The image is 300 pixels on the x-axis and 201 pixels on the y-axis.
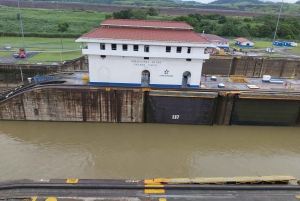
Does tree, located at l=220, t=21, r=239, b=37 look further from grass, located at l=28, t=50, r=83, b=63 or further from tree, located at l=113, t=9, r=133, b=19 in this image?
grass, located at l=28, t=50, r=83, b=63

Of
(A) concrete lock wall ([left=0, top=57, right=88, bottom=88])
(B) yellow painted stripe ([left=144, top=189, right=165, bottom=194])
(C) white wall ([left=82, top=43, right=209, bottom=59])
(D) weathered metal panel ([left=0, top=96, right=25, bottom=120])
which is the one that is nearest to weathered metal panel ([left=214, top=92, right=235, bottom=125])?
(C) white wall ([left=82, top=43, right=209, bottom=59])

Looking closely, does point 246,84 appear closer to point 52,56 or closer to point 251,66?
point 251,66

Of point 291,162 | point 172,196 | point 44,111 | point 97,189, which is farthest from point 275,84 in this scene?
point 44,111

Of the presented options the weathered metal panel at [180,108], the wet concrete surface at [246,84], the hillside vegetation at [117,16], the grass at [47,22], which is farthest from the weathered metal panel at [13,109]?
the grass at [47,22]

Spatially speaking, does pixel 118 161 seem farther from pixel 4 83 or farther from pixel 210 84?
pixel 4 83

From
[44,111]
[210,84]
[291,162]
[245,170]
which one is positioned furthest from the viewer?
[210,84]

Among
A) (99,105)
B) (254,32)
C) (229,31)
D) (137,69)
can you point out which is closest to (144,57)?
(137,69)
